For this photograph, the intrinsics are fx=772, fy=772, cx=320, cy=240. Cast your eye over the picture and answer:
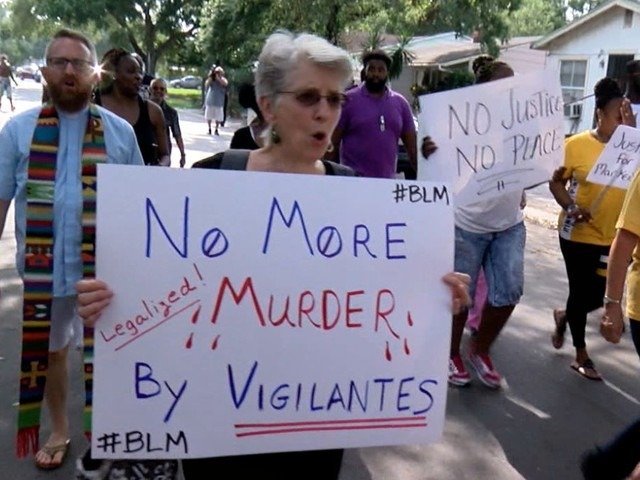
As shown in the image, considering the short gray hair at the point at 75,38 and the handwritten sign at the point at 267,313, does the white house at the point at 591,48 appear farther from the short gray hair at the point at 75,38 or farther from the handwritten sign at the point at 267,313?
the handwritten sign at the point at 267,313

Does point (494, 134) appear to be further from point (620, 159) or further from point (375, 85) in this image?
point (375, 85)

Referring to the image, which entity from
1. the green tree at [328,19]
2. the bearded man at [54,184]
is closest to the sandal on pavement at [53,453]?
the bearded man at [54,184]

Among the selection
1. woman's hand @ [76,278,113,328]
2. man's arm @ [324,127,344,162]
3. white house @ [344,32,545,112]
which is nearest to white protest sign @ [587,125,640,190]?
man's arm @ [324,127,344,162]

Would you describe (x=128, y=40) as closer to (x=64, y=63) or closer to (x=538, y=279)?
(x=538, y=279)

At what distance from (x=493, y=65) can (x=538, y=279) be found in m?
3.24

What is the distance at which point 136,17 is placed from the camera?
39375mm

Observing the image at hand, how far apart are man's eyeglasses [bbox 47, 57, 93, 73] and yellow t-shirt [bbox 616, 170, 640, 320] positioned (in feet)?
6.73

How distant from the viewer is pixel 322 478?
208cm

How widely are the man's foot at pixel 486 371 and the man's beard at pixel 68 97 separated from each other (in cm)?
271

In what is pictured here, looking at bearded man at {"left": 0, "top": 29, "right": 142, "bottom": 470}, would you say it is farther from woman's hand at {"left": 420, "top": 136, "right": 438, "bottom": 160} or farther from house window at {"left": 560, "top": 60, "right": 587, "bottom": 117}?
house window at {"left": 560, "top": 60, "right": 587, "bottom": 117}

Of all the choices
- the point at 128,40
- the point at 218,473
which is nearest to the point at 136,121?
the point at 218,473

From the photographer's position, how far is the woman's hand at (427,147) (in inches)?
149

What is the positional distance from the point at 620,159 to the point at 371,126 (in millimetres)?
1559

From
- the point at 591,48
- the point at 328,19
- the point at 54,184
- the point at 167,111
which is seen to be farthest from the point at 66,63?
the point at 591,48
